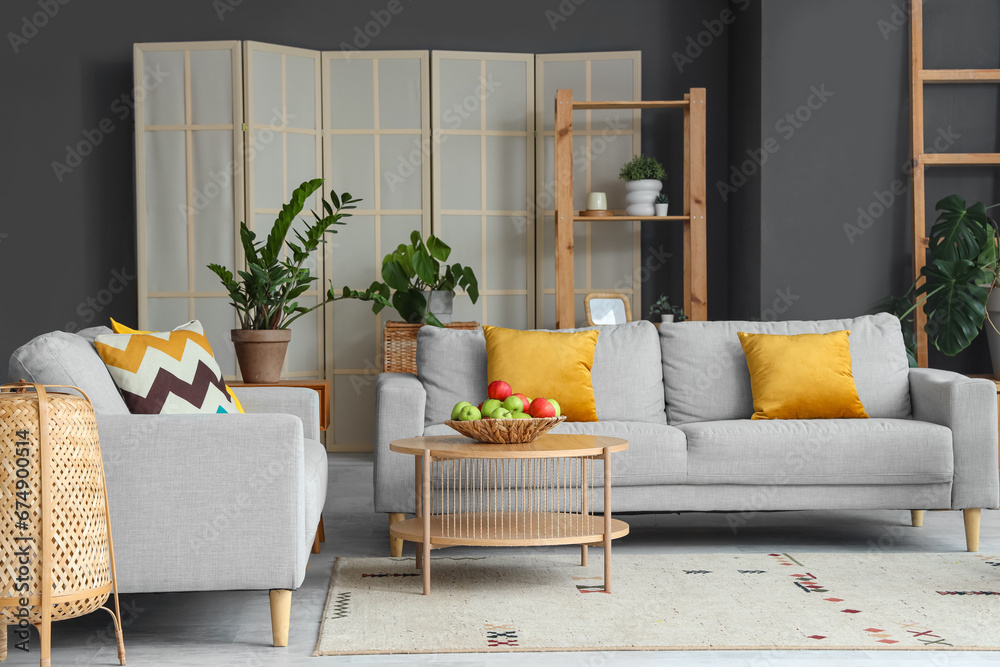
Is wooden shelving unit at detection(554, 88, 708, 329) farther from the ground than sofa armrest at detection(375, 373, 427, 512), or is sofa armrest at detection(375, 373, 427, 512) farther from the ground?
wooden shelving unit at detection(554, 88, 708, 329)

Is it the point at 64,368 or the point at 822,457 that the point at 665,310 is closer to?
the point at 822,457

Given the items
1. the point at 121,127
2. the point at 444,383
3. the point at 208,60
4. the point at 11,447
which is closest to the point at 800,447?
the point at 444,383

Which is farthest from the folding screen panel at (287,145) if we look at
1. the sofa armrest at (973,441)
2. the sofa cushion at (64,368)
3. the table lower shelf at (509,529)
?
the sofa armrest at (973,441)

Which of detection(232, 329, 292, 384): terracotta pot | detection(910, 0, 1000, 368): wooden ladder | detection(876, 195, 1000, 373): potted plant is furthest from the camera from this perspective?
detection(910, 0, 1000, 368): wooden ladder

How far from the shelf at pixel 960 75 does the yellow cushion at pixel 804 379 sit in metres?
2.16

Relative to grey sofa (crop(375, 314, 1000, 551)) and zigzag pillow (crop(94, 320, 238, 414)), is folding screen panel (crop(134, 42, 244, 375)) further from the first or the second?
zigzag pillow (crop(94, 320, 238, 414))

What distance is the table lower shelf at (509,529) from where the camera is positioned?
9.10ft

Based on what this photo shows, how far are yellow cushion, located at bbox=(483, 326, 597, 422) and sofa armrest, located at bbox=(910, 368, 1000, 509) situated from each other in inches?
50.4

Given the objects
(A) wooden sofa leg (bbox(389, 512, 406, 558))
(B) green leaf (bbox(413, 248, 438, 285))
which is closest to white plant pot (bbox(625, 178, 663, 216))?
(B) green leaf (bbox(413, 248, 438, 285))

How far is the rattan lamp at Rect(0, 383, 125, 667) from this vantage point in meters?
2.04

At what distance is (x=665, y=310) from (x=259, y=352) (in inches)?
108

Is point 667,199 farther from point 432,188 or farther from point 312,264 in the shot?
point 312,264

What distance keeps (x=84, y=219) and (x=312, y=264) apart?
1.41 metres

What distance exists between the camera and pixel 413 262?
515 centimetres
